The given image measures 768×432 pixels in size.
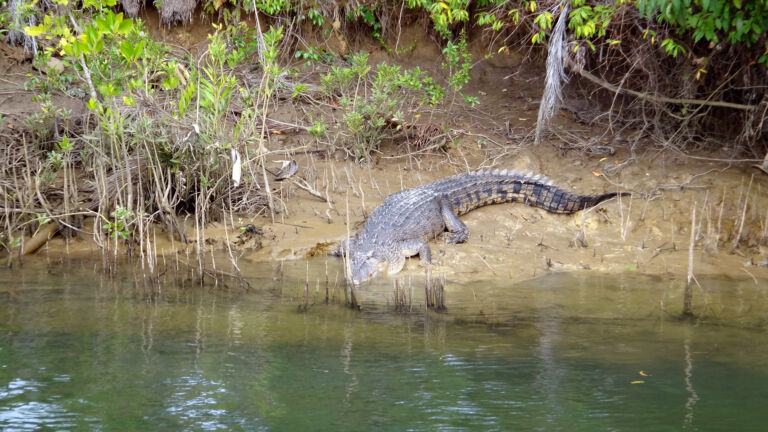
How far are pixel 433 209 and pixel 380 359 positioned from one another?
327 centimetres

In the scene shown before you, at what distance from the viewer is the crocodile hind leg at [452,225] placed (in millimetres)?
7199

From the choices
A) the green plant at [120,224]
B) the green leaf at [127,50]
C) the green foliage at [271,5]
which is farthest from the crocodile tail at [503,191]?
the green foliage at [271,5]

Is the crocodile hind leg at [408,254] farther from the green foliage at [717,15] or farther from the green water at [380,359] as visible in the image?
the green foliage at [717,15]

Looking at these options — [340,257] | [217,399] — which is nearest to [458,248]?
[340,257]

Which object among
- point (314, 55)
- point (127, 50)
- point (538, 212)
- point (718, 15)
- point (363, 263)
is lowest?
point (363, 263)

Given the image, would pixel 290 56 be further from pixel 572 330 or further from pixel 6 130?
pixel 572 330

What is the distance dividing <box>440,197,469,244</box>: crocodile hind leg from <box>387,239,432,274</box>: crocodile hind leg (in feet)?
1.34

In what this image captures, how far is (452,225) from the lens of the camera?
734 centimetres

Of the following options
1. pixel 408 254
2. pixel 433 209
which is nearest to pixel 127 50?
pixel 408 254

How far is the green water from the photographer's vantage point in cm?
361

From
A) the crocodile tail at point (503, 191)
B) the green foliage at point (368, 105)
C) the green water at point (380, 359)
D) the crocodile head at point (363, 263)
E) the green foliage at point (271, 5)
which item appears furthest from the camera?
the green foliage at point (271, 5)

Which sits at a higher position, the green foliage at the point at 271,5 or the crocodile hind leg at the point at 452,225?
Answer: the green foliage at the point at 271,5

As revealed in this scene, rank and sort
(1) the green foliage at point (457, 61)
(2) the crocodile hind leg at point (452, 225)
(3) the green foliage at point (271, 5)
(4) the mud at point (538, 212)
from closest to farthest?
(4) the mud at point (538, 212) < (2) the crocodile hind leg at point (452, 225) < (1) the green foliage at point (457, 61) < (3) the green foliage at point (271, 5)

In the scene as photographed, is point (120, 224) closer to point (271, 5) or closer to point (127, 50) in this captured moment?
point (127, 50)
